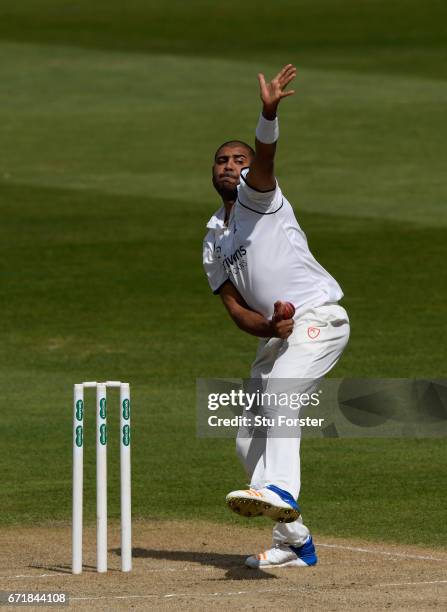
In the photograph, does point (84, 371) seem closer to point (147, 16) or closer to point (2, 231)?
point (2, 231)

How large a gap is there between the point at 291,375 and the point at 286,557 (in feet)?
3.69

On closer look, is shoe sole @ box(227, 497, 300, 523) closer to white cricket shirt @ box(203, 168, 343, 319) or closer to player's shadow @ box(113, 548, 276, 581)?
player's shadow @ box(113, 548, 276, 581)

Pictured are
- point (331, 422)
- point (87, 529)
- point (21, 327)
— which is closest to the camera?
point (87, 529)

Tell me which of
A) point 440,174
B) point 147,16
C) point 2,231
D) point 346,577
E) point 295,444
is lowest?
point 346,577

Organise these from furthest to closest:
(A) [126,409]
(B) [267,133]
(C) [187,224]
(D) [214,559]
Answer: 1. (C) [187,224]
2. (D) [214,559]
3. (A) [126,409]
4. (B) [267,133]

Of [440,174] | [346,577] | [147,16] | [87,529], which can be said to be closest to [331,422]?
[87,529]

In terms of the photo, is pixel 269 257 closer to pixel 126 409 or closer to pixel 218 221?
pixel 218 221

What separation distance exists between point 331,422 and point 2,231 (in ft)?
40.7

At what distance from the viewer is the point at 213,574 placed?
9023mm

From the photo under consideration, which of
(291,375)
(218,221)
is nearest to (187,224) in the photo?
(218,221)

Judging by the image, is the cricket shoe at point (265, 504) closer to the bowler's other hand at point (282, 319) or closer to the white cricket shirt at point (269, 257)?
the bowler's other hand at point (282, 319)

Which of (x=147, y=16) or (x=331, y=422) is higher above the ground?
(x=147, y=16)

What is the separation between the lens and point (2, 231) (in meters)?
25.6

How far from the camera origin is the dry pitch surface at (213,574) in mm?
8047
